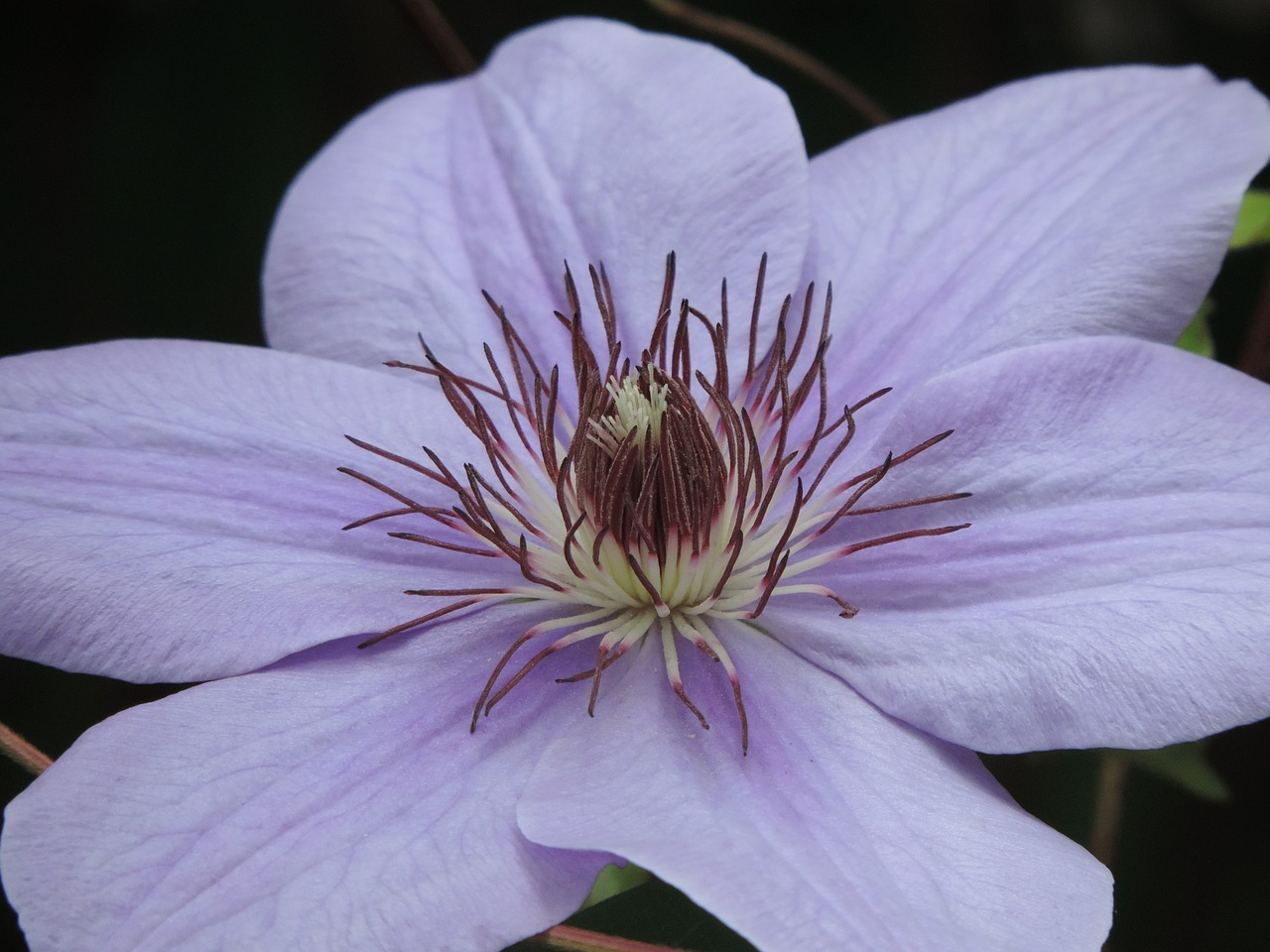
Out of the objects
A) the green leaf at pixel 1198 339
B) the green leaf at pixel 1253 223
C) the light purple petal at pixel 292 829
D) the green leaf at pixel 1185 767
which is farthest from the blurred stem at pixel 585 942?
the green leaf at pixel 1253 223

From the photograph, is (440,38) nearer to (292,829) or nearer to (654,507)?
(654,507)

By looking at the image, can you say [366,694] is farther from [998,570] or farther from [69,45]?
[69,45]

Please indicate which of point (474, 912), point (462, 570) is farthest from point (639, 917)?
point (462, 570)

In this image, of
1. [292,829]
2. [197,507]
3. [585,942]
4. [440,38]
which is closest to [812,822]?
[585,942]

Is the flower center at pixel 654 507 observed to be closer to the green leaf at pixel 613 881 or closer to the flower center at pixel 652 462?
the flower center at pixel 652 462

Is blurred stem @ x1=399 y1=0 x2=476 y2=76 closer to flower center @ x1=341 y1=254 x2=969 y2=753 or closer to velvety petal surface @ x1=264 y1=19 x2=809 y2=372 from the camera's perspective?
velvety petal surface @ x1=264 y1=19 x2=809 y2=372

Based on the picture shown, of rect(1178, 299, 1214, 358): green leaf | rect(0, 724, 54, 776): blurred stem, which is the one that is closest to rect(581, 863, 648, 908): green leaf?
rect(0, 724, 54, 776): blurred stem
